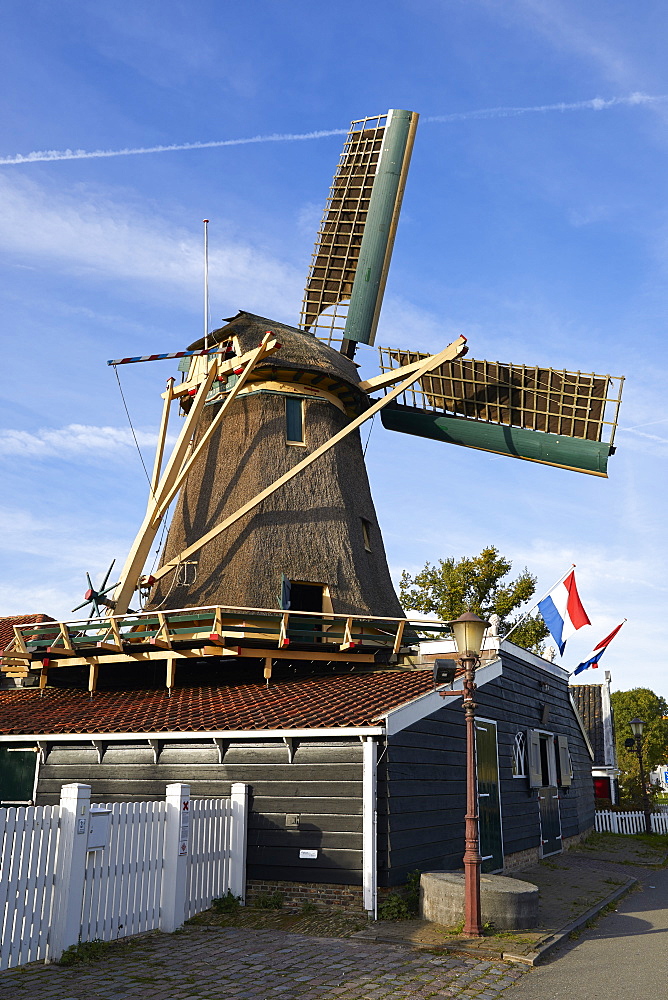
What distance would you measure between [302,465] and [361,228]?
817 cm

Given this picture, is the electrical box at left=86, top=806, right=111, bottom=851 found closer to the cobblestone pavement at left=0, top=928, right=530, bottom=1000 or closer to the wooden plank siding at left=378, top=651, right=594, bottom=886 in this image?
the cobblestone pavement at left=0, top=928, right=530, bottom=1000

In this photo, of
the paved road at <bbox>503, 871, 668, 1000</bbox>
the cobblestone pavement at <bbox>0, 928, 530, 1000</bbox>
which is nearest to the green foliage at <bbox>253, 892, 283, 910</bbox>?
the cobblestone pavement at <bbox>0, 928, 530, 1000</bbox>

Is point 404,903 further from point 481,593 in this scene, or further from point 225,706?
point 481,593

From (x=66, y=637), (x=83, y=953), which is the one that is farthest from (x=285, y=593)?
(x=83, y=953)

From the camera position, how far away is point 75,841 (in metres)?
7.44

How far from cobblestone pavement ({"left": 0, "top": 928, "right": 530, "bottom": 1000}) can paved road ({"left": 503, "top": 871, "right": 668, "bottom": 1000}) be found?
31cm

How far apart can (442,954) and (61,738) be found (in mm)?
6436

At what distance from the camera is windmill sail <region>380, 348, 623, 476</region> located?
669 inches

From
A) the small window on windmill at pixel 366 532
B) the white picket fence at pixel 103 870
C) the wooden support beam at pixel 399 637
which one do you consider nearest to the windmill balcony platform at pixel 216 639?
the wooden support beam at pixel 399 637

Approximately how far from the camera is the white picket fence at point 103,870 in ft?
23.1

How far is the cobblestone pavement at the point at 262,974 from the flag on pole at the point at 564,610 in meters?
9.15

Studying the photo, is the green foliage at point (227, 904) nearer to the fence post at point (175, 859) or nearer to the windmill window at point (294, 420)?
the fence post at point (175, 859)

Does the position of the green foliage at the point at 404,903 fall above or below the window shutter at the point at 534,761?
below

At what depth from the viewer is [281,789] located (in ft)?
33.9
